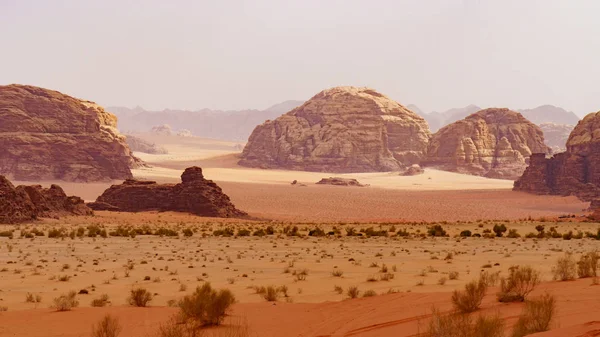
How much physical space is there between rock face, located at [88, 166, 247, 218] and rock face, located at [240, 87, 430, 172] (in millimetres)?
79387

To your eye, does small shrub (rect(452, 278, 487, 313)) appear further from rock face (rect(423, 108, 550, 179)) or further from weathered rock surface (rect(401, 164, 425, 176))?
rock face (rect(423, 108, 550, 179))

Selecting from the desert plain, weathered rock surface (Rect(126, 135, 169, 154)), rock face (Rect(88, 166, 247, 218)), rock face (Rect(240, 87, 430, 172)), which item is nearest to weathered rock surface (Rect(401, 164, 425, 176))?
rock face (Rect(240, 87, 430, 172))

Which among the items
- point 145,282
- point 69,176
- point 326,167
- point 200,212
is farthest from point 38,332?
point 326,167

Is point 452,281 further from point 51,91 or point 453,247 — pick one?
point 51,91

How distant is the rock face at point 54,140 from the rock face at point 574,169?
54.6 metres

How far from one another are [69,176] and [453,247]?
73.7 m

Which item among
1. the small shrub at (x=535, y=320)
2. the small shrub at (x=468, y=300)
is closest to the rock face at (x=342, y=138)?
the small shrub at (x=468, y=300)

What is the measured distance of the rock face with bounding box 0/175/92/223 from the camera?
4250 cm

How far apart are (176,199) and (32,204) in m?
13.6

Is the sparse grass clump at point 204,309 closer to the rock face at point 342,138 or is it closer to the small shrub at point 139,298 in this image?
the small shrub at point 139,298

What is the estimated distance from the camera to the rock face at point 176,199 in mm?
54906

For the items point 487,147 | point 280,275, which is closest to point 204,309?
point 280,275

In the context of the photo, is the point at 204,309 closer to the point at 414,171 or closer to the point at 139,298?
the point at 139,298

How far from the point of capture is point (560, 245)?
1075 inches
